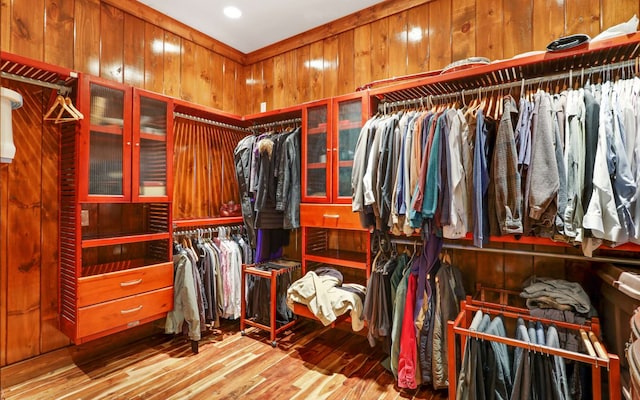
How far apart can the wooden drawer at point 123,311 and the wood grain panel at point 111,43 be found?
1.72 meters

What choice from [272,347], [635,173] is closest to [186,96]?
[272,347]

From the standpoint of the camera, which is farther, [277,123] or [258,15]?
[277,123]

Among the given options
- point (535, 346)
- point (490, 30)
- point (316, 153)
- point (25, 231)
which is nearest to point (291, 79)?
point (316, 153)

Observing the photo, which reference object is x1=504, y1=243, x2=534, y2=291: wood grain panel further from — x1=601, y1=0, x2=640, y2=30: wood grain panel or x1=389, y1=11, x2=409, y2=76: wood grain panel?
x1=389, y1=11, x2=409, y2=76: wood grain panel

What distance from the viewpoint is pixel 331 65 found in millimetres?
3240

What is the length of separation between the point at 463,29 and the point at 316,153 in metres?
1.44

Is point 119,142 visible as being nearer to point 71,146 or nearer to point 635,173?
point 71,146

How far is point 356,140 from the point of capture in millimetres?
2664

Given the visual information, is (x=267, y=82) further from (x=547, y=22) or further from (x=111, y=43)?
(x=547, y=22)

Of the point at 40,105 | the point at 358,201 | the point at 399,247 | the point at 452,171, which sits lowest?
the point at 399,247

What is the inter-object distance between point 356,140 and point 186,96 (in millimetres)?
1761

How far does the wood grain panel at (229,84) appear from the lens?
3670 millimetres

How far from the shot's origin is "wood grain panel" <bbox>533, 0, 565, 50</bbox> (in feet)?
7.39

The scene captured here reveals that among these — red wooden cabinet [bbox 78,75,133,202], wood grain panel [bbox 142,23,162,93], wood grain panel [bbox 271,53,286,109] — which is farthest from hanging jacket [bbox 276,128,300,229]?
wood grain panel [bbox 142,23,162,93]
